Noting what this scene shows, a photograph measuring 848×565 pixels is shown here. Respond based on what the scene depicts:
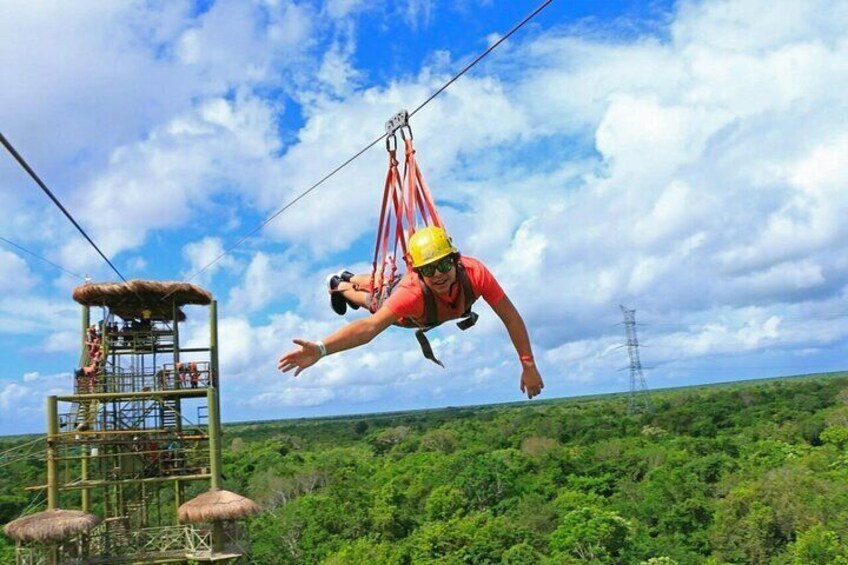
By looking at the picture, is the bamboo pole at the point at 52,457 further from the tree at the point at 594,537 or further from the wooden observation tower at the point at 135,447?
the tree at the point at 594,537

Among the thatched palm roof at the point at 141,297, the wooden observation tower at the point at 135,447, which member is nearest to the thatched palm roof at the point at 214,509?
the wooden observation tower at the point at 135,447

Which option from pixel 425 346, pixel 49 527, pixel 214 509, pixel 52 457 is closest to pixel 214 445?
pixel 214 509

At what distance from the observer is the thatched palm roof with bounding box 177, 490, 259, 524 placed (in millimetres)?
18156

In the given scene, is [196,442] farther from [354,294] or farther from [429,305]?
[429,305]

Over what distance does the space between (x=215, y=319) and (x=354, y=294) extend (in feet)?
45.5

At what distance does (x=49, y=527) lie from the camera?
56.5ft

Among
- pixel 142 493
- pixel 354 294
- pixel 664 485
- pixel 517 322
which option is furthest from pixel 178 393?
pixel 664 485

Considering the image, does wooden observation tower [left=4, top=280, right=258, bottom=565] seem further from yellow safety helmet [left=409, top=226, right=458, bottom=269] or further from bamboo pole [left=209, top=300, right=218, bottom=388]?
yellow safety helmet [left=409, top=226, right=458, bottom=269]

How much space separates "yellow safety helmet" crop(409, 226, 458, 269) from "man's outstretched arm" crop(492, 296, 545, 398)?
82 cm

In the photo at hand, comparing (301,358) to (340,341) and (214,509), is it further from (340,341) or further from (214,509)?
(214,509)

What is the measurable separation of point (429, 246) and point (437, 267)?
17 cm

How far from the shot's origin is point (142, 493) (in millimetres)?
20922

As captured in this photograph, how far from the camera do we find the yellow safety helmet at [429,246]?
5.96 meters

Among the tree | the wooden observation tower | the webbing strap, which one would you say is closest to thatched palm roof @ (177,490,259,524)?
the wooden observation tower
